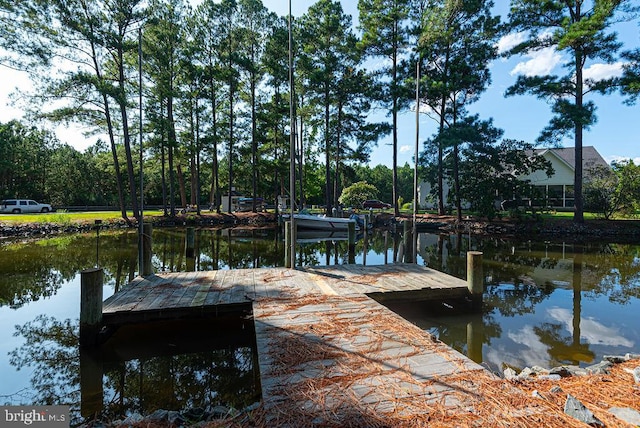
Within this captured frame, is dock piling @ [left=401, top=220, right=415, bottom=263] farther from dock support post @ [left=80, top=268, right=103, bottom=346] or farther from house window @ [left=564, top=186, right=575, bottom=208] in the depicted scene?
house window @ [left=564, top=186, right=575, bottom=208]

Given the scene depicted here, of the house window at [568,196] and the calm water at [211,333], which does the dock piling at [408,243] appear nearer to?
the calm water at [211,333]

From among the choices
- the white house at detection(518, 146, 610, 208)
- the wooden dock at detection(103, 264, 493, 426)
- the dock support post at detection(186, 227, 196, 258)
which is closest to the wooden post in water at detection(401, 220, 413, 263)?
the wooden dock at detection(103, 264, 493, 426)

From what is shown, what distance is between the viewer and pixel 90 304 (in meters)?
4.38

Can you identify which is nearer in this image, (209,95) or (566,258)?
(566,258)

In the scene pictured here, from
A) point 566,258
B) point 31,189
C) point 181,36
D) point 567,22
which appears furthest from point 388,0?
point 31,189

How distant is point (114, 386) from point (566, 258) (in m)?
14.4

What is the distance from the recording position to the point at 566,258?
12125mm

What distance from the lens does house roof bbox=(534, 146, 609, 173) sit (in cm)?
2819

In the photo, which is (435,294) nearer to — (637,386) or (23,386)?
(637,386)

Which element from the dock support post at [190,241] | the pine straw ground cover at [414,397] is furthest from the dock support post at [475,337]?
the dock support post at [190,241]

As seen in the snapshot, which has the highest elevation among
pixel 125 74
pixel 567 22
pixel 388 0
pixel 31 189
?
pixel 388 0

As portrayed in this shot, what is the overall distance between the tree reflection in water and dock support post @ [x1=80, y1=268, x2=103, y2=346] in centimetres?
25

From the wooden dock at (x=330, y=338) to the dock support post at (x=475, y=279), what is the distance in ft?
0.63

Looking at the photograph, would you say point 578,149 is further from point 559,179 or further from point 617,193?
point 559,179
